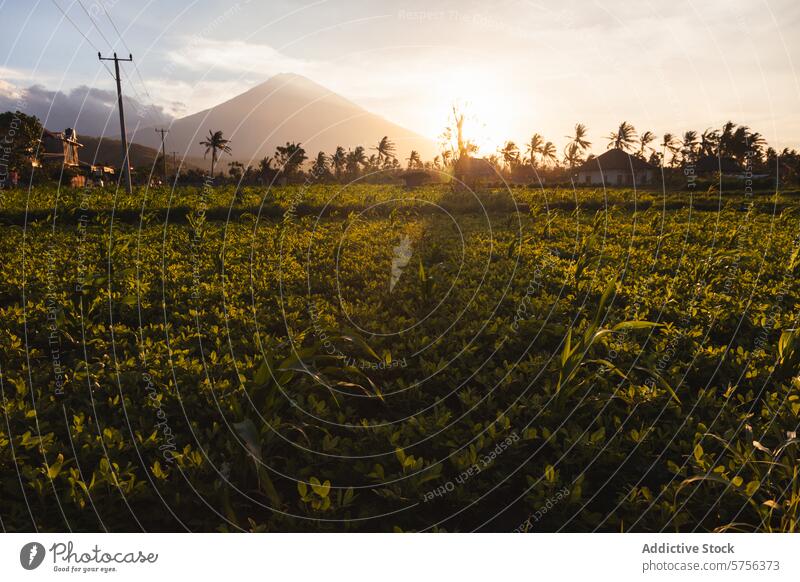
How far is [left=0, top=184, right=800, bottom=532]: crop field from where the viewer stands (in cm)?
282

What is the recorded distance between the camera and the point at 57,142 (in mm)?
75812

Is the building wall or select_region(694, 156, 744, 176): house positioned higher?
select_region(694, 156, 744, 176): house

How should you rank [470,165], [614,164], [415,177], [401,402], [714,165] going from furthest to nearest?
1. [614,164]
2. [714,165]
3. [415,177]
4. [470,165]
5. [401,402]

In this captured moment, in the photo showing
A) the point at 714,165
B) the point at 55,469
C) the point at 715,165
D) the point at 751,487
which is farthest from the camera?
the point at 714,165

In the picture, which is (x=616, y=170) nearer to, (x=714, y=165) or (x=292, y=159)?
(x=714, y=165)

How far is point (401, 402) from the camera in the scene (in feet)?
13.4

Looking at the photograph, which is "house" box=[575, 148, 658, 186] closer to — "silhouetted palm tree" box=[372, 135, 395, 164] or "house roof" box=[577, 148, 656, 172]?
"house roof" box=[577, 148, 656, 172]

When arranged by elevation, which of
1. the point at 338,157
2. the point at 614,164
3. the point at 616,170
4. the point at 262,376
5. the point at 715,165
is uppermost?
the point at 715,165

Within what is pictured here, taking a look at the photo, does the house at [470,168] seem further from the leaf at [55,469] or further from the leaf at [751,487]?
the leaf at [55,469]

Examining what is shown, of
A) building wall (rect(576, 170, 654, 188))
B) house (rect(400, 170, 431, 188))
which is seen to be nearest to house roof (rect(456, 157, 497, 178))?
house (rect(400, 170, 431, 188))

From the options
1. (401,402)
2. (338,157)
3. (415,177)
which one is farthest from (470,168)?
(401,402)
